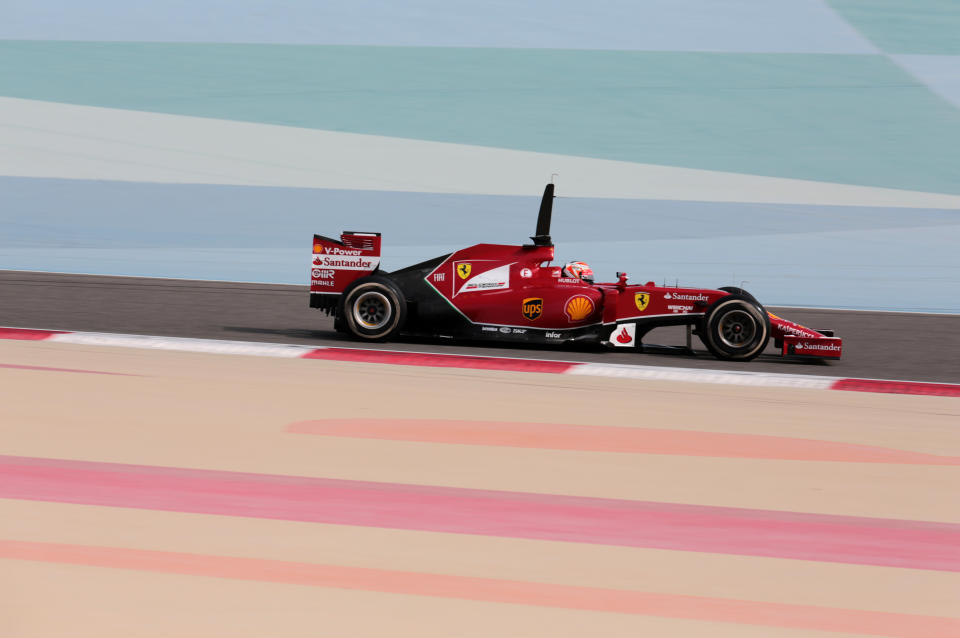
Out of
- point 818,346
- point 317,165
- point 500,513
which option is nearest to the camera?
point 500,513

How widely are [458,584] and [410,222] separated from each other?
17054 mm

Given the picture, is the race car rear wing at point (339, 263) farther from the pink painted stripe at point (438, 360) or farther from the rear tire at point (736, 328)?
the rear tire at point (736, 328)

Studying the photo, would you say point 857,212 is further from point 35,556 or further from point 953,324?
point 35,556

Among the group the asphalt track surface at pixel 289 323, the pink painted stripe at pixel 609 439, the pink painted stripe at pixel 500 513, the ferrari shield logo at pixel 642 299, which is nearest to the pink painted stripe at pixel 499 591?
the pink painted stripe at pixel 500 513

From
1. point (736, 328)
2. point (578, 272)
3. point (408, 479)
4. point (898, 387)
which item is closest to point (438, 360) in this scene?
point (578, 272)

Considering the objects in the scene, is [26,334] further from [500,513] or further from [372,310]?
[500,513]

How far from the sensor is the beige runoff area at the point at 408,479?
13.6ft

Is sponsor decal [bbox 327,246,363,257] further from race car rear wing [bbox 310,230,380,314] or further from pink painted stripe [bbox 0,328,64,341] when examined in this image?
pink painted stripe [bbox 0,328,64,341]

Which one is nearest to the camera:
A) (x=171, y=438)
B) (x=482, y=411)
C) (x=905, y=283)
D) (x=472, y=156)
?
(x=171, y=438)

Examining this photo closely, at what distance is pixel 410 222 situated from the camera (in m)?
21.2

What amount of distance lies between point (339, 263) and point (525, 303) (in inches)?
77.5

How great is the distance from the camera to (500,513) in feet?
18.0

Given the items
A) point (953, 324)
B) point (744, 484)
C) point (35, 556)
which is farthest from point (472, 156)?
point (35, 556)

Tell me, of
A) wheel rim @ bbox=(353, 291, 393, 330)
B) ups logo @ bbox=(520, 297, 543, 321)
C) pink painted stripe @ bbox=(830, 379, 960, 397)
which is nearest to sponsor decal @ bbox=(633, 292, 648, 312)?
ups logo @ bbox=(520, 297, 543, 321)
